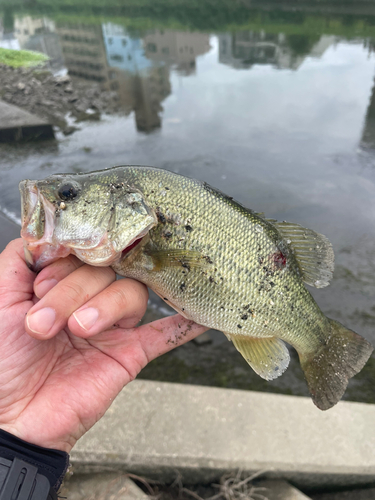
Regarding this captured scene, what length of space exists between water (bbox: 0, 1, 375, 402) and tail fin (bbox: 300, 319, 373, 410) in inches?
55.4

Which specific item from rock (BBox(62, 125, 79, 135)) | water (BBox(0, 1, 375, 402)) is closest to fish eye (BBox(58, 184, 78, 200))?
water (BBox(0, 1, 375, 402))

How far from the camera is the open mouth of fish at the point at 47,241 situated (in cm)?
155

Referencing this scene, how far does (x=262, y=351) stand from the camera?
2045 mm

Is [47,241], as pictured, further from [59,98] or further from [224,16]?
[224,16]

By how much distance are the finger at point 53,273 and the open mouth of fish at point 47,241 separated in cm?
5

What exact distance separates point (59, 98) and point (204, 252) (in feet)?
36.8

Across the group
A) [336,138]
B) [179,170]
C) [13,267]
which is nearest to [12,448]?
[13,267]

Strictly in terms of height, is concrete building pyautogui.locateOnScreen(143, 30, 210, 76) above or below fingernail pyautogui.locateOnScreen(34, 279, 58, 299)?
above

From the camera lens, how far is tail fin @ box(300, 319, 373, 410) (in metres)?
1.94

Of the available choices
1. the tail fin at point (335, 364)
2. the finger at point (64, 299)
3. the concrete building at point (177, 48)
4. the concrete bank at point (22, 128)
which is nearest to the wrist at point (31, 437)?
the finger at point (64, 299)

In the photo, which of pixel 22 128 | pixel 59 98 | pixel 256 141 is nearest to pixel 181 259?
pixel 256 141

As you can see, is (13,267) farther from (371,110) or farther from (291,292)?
(371,110)

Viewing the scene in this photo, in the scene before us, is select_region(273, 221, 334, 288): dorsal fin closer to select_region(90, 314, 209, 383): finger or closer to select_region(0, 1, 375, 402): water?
select_region(90, 314, 209, 383): finger

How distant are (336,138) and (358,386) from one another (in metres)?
6.69
